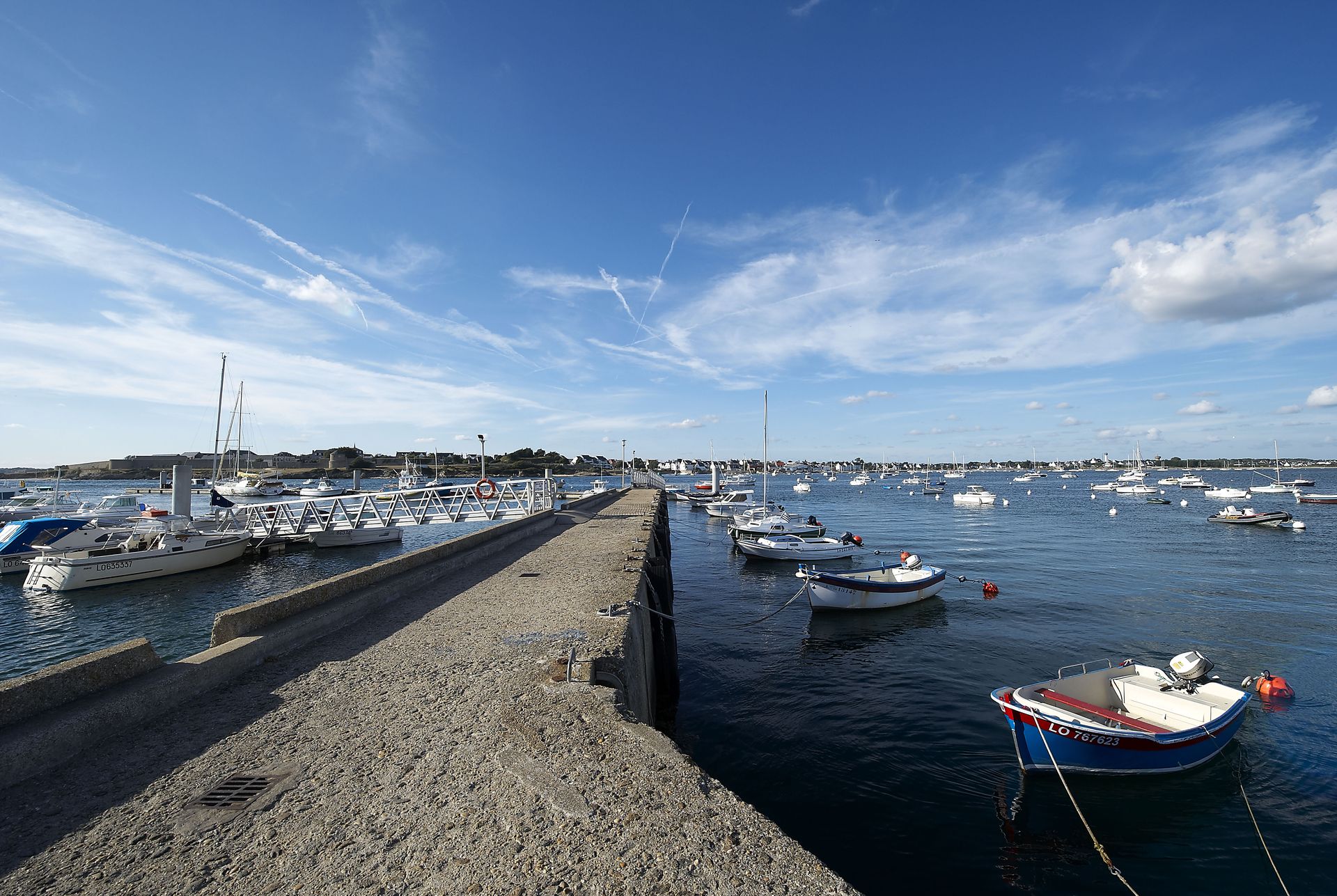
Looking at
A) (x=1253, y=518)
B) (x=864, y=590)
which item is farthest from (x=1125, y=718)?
(x=1253, y=518)

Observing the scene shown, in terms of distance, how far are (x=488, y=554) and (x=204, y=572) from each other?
59.8 ft

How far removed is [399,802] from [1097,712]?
10.9 m

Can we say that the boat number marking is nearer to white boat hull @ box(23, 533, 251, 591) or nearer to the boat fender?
the boat fender

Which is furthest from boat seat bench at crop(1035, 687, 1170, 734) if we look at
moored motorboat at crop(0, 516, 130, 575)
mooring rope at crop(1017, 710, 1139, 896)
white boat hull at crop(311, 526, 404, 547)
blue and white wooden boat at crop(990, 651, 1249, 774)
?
moored motorboat at crop(0, 516, 130, 575)

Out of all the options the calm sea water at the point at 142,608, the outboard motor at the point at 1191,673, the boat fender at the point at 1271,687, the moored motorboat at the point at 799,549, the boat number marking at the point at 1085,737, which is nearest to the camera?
the boat number marking at the point at 1085,737

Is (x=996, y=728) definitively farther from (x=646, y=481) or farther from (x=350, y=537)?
(x=646, y=481)

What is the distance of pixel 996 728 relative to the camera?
Answer: 1141 centimetres

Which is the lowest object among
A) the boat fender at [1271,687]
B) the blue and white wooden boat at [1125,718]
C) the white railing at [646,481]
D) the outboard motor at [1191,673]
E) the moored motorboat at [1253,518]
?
the boat fender at [1271,687]

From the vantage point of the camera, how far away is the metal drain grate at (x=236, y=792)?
452 centimetres

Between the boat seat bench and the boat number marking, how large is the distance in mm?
914

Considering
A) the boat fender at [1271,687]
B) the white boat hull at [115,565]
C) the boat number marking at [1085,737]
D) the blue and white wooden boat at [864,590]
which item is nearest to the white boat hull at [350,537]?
the white boat hull at [115,565]

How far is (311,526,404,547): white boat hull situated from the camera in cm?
3341

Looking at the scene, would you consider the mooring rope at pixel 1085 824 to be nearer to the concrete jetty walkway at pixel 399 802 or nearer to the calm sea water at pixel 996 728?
the calm sea water at pixel 996 728

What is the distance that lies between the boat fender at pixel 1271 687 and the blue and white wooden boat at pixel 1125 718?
3.09 meters
